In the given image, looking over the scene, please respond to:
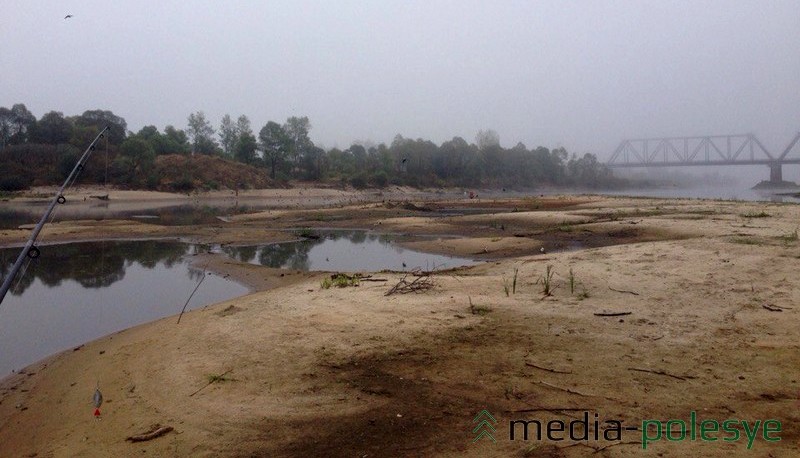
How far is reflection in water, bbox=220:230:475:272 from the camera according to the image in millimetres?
15320

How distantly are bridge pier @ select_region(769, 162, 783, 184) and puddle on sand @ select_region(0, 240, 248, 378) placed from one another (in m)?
125

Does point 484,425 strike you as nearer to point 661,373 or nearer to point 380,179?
point 661,373

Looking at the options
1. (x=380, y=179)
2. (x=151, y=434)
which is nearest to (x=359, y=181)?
(x=380, y=179)

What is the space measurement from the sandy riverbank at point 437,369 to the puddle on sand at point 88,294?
46.3 inches

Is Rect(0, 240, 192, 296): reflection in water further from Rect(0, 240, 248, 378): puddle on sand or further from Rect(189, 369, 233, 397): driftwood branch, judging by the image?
Rect(189, 369, 233, 397): driftwood branch

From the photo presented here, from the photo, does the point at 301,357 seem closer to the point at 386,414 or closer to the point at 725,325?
the point at 386,414

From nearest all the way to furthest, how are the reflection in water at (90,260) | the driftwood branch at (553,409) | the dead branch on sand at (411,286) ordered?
the driftwood branch at (553,409)
the dead branch on sand at (411,286)
the reflection in water at (90,260)

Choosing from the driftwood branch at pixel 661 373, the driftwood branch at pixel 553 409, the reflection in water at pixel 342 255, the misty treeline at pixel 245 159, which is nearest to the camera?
the driftwood branch at pixel 553 409

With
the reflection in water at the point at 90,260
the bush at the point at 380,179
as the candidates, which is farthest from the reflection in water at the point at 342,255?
the bush at the point at 380,179

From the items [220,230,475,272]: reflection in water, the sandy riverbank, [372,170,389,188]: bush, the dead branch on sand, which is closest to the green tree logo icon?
the sandy riverbank

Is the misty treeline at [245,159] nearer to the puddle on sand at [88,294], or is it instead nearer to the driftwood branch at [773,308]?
the puddle on sand at [88,294]

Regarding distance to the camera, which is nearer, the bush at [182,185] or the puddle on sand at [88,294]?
the puddle on sand at [88,294]

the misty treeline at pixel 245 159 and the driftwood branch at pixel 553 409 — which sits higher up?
the misty treeline at pixel 245 159

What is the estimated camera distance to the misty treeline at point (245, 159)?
60062 millimetres
